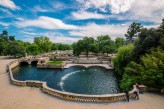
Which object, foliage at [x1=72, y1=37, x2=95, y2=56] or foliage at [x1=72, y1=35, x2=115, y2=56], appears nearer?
A: foliage at [x1=72, y1=35, x2=115, y2=56]

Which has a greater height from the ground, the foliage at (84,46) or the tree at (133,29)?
the tree at (133,29)

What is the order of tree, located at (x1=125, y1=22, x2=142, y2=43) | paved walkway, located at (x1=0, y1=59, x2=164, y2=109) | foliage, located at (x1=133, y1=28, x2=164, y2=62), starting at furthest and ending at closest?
tree, located at (x1=125, y1=22, x2=142, y2=43) → foliage, located at (x1=133, y1=28, x2=164, y2=62) → paved walkway, located at (x1=0, y1=59, x2=164, y2=109)

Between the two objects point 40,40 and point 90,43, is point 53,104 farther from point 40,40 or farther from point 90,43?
point 40,40

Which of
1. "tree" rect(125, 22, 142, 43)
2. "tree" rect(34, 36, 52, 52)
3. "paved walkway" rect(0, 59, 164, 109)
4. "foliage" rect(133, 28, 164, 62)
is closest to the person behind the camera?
"paved walkway" rect(0, 59, 164, 109)

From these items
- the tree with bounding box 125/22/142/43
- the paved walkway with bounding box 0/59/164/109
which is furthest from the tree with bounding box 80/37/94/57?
the paved walkway with bounding box 0/59/164/109

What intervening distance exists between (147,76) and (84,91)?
38.8 ft

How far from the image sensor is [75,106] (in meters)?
13.2

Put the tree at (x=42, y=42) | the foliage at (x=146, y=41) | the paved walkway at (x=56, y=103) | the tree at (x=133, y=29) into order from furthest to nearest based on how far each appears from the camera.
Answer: the tree at (x=42, y=42) < the tree at (x=133, y=29) < the foliage at (x=146, y=41) < the paved walkway at (x=56, y=103)

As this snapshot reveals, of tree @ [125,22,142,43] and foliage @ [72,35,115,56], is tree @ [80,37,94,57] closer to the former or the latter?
foliage @ [72,35,115,56]

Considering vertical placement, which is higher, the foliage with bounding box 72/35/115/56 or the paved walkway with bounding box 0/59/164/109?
the foliage with bounding box 72/35/115/56

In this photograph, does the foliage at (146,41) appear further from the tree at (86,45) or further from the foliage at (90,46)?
the tree at (86,45)

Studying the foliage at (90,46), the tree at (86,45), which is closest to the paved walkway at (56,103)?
the foliage at (90,46)

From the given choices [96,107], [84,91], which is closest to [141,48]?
[84,91]

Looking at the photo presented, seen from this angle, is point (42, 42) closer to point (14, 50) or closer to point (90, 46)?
point (14, 50)
